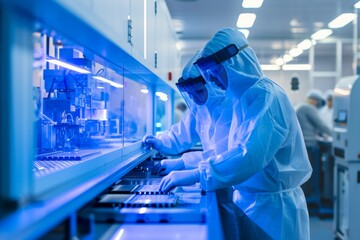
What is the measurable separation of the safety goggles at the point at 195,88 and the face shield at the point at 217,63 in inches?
11.5

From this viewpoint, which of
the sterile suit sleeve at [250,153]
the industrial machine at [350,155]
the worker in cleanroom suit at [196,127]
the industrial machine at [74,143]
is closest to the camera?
the industrial machine at [74,143]

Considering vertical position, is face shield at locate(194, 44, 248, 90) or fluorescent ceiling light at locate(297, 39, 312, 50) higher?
fluorescent ceiling light at locate(297, 39, 312, 50)

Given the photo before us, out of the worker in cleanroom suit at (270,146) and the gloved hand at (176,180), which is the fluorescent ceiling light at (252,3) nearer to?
the worker in cleanroom suit at (270,146)

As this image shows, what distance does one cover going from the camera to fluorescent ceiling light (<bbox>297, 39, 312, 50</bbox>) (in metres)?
6.91

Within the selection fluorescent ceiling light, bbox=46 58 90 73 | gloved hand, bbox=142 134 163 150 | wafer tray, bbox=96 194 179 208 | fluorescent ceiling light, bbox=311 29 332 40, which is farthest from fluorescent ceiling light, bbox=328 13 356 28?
wafer tray, bbox=96 194 179 208

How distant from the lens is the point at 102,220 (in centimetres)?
141

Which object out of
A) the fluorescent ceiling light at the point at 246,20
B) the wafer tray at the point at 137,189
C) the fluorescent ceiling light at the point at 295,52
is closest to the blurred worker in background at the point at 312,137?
the fluorescent ceiling light at the point at 246,20

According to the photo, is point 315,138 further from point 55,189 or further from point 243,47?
point 55,189

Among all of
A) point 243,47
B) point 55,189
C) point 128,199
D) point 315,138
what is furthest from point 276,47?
point 55,189

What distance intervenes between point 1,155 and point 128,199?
844 millimetres

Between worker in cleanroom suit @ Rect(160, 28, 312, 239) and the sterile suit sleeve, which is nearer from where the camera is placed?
the sterile suit sleeve

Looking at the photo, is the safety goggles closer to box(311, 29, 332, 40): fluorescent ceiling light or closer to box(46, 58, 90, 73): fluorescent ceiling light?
box(46, 58, 90, 73): fluorescent ceiling light

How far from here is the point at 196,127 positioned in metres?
2.93

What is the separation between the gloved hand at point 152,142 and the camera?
2743 mm
